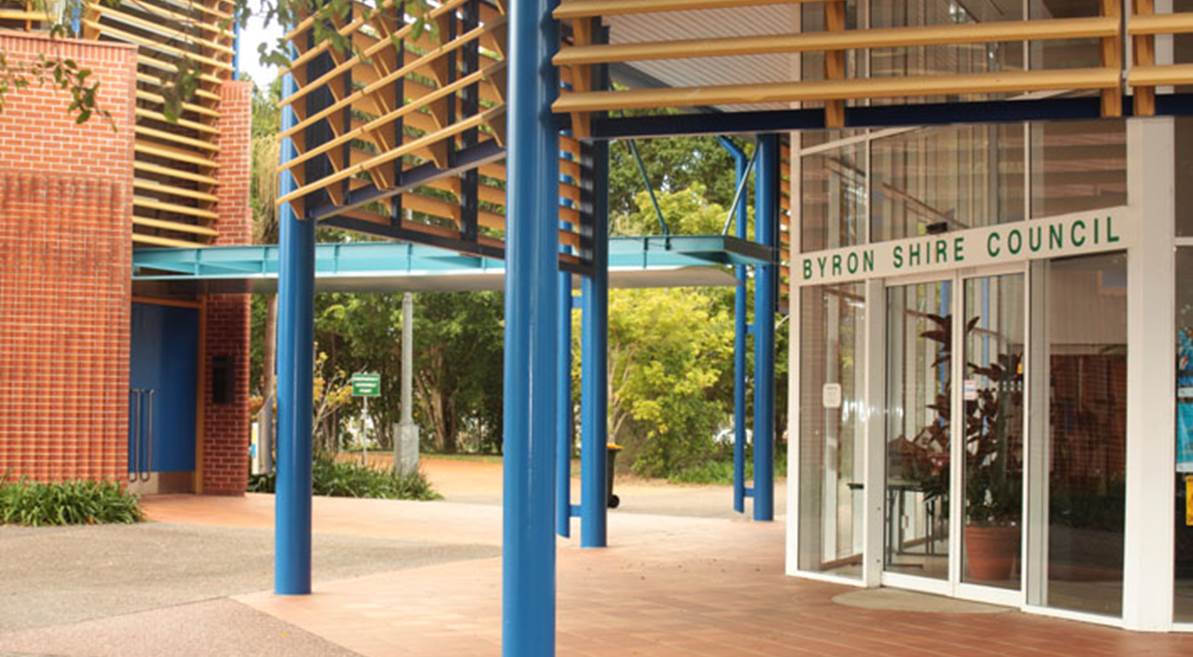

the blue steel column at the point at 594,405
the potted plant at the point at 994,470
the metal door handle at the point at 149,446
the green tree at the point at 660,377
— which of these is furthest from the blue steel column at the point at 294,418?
the green tree at the point at 660,377

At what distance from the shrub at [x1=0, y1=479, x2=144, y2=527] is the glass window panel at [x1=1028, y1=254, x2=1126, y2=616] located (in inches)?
445

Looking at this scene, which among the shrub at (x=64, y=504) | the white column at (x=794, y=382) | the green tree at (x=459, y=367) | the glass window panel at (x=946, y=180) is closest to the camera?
the glass window panel at (x=946, y=180)

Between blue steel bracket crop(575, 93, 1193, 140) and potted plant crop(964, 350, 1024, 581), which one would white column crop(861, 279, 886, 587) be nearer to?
potted plant crop(964, 350, 1024, 581)

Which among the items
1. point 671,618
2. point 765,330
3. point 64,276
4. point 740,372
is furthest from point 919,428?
point 64,276

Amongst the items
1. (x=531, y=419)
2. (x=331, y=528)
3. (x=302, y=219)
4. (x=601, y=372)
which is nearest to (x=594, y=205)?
(x=601, y=372)

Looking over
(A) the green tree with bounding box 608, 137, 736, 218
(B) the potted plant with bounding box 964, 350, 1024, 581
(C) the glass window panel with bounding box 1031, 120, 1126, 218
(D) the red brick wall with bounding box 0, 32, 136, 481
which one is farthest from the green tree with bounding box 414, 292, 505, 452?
(C) the glass window panel with bounding box 1031, 120, 1126, 218

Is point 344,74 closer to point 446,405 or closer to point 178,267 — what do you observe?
point 178,267

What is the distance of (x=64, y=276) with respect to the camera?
19.1 m

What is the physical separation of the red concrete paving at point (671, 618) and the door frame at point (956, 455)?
45 centimetres

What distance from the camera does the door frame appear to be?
10875 mm

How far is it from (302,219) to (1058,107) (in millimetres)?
6473

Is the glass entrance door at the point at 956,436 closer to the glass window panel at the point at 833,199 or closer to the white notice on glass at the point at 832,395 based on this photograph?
the white notice on glass at the point at 832,395

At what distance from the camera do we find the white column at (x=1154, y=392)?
9.97m

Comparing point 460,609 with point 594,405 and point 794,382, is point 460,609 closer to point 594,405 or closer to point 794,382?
point 794,382
